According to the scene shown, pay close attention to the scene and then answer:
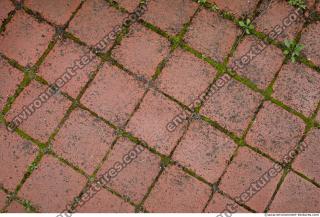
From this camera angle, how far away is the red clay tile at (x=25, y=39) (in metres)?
3.59

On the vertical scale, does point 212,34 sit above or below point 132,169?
above

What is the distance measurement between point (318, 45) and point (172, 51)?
4.57 feet

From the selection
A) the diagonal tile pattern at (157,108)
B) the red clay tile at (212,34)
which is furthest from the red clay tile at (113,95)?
the red clay tile at (212,34)

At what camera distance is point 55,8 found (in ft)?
11.9

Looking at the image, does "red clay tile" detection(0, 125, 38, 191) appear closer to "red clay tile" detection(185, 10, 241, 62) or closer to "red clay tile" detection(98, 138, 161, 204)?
"red clay tile" detection(98, 138, 161, 204)

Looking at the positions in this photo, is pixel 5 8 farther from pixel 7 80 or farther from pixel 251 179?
pixel 251 179

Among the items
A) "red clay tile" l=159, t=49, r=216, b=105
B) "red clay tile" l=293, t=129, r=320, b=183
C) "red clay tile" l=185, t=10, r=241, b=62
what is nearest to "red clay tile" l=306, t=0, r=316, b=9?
"red clay tile" l=185, t=10, r=241, b=62

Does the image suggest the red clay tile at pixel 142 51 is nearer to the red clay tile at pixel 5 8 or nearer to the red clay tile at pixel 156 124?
the red clay tile at pixel 156 124

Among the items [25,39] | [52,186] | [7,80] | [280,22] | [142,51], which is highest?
[280,22]

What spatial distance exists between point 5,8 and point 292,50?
109 inches

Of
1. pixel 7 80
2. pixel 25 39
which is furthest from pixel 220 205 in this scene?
pixel 25 39

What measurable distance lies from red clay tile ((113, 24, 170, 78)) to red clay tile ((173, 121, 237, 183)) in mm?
693

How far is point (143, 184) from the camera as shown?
346cm

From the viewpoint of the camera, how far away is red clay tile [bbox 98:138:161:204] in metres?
3.45
